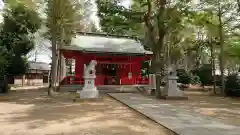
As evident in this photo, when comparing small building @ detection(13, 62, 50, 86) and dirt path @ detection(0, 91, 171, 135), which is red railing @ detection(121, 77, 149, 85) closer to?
dirt path @ detection(0, 91, 171, 135)

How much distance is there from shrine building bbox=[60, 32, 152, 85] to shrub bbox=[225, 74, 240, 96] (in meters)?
6.62

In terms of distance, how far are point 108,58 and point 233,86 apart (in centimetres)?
1028

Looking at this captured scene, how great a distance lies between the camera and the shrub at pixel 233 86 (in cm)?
1794

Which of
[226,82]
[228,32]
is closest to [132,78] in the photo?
[226,82]

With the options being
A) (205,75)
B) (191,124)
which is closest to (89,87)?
(191,124)

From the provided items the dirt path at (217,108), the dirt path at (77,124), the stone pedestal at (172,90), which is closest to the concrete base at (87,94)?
the dirt path at (77,124)

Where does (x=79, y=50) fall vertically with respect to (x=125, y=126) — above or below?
above

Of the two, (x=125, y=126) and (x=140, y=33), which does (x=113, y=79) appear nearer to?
(x=140, y=33)

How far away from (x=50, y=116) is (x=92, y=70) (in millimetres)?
5748

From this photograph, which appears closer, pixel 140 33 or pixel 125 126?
pixel 125 126

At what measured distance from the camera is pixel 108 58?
68.7 ft

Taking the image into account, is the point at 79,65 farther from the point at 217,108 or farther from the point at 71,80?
the point at 217,108

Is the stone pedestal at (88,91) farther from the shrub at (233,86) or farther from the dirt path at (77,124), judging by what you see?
the shrub at (233,86)

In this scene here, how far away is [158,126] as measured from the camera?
7.35m
